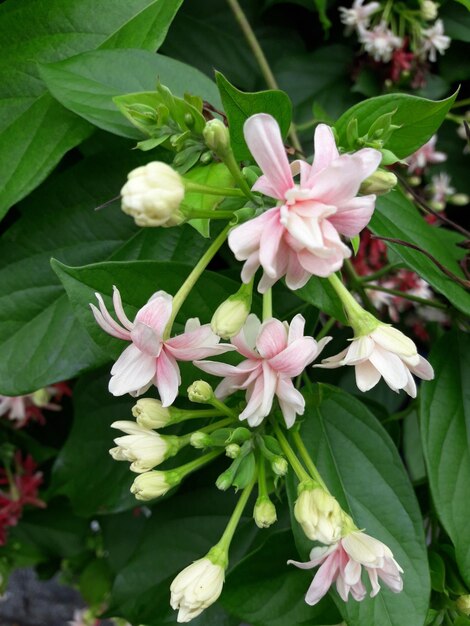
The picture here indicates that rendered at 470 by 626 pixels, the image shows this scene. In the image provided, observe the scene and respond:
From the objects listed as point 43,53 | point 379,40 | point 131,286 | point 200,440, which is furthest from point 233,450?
point 379,40

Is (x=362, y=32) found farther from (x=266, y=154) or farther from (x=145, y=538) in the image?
(x=145, y=538)

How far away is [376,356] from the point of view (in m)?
0.40

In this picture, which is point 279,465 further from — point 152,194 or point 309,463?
point 152,194

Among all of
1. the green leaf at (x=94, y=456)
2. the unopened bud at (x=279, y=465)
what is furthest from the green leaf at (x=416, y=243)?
the green leaf at (x=94, y=456)

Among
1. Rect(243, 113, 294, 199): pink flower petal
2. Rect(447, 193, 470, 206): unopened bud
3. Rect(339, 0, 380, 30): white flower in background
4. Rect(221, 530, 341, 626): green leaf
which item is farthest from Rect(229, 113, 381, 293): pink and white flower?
Rect(447, 193, 470, 206): unopened bud

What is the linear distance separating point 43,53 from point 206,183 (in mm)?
233

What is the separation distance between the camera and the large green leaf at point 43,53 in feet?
1.82

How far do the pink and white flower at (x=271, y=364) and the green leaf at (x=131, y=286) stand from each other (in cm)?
8

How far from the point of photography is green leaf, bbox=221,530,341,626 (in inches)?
23.2

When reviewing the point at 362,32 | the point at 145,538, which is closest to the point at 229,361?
the point at 145,538

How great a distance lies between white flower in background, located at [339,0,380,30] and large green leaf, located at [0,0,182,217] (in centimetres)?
36

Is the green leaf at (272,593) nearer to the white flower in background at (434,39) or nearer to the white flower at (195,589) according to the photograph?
the white flower at (195,589)

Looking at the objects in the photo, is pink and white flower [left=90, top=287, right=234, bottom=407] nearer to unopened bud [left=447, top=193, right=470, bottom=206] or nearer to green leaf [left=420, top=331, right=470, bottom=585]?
green leaf [left=420, top=331, right=470, bottom=585]

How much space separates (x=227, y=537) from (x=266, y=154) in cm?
28
